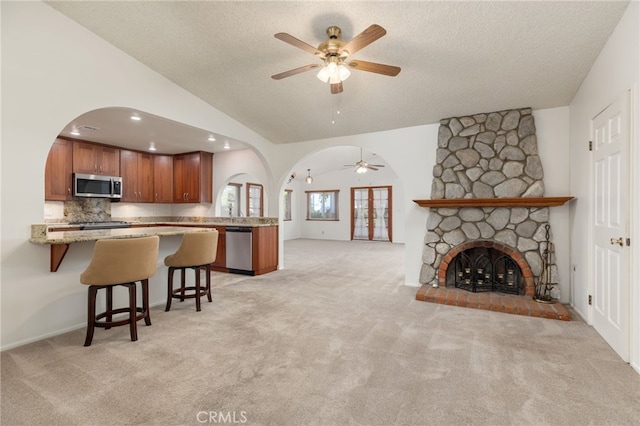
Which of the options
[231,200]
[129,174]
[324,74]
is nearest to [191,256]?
[324,74]

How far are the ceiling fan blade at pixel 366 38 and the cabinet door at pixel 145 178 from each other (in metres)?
5.68

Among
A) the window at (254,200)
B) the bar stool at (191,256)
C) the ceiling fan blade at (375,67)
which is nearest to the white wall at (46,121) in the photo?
the bar stool at (191,256)

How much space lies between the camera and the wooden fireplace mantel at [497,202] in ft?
11.5

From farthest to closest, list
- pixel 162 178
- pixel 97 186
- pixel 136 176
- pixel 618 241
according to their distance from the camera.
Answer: pixel 162 178 < pixel 136 176 < pixel 97 186 < pixel 618 241

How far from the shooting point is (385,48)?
291 cm

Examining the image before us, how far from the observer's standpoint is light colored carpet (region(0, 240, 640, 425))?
1702mm

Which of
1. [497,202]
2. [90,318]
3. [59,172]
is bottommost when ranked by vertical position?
[90,318]

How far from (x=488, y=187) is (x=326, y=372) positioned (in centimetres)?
325

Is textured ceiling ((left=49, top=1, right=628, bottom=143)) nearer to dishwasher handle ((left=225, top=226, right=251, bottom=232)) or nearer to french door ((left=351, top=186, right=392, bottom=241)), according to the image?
dishwasher handle ((left=225, top=226, right=251, bottom=232))

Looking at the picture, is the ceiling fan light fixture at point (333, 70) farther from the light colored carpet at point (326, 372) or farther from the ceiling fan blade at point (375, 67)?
the light colored carpet at point (326, 372)

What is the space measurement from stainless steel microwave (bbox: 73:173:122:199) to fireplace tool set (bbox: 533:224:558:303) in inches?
278

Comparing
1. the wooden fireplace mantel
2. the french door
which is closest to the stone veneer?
the wooden fireplace mantel

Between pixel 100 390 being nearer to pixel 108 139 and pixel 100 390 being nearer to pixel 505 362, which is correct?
pixel 505 362

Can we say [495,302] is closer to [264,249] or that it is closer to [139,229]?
[264,249]
